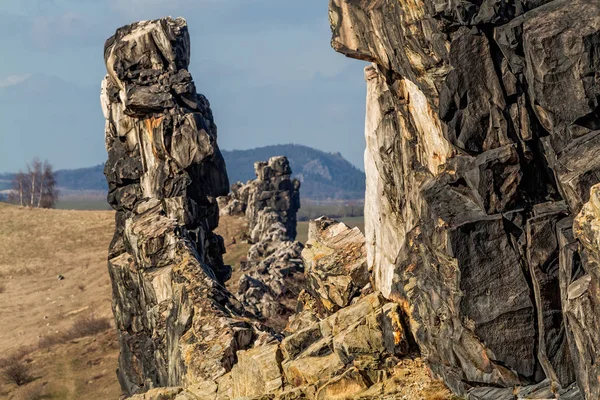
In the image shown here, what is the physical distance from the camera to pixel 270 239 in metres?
117

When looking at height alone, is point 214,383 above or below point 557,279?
below

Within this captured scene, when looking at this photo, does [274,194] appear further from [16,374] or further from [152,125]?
[152,125]

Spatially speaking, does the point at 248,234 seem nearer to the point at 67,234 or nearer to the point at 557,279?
the point at 67,234

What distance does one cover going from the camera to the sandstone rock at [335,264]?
38.8m

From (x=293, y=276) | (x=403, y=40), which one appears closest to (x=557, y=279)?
(x=403, y=40)

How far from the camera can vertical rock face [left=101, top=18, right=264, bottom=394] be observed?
50719mm

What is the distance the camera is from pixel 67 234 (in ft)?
451

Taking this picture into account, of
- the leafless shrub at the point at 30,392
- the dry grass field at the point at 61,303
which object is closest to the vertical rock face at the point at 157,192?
the leafless shrub at the point at 30,392

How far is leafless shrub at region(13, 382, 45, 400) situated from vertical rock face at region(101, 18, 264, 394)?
9.13m

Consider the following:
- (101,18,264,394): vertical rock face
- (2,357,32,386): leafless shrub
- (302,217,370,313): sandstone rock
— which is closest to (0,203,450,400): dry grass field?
(2,357,32,386): leafless shrub

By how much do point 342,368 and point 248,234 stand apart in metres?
100

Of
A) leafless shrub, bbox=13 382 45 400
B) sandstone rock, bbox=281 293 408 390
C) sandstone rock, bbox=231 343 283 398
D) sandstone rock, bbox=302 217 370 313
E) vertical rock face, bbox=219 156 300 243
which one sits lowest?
leafless shrub, bbox=13 382 45 400

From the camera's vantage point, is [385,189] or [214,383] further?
[214,383]

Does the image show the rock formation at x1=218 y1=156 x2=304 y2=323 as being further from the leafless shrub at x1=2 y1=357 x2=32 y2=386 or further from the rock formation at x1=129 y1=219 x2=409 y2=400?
the rock formation at x1=129 y1=219 x2=409 y2=400
